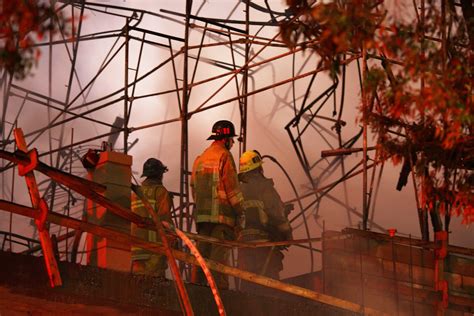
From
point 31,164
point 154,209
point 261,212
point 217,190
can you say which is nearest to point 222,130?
point 217,190

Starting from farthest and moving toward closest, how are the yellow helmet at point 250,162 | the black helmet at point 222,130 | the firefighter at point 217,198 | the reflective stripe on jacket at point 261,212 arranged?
the yellow helmet at point 250,162
the reflective stripe on jacket at point 261,212
the black helmet at point 222,130
the firefighter at point 217,198

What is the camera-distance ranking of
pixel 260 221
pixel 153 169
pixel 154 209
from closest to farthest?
pixel 154 209, pixel 153 169, pixel 260 221

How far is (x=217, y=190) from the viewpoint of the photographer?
9742 millimetres

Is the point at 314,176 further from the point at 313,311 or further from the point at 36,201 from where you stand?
the point at 36,201

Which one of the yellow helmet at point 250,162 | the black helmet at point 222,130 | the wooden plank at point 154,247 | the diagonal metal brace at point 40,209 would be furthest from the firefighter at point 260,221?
the diagonal metal brace at point 40,209

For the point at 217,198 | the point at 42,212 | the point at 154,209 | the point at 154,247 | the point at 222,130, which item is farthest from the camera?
the point at 222,130

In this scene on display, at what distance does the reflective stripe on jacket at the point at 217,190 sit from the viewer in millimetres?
9672

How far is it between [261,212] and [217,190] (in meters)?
1.64

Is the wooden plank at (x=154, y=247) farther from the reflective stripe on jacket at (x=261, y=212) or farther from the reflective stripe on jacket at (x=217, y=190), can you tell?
the reflective stripe on jacket at (x=261, y=212)

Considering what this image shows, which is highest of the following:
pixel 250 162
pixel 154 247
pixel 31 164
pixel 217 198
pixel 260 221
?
pixel 250 162

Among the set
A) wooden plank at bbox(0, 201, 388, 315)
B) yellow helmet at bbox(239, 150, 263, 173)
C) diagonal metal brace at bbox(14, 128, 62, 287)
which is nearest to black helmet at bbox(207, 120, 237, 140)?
yellow helmet at bbox(239, 150, 263, 173)

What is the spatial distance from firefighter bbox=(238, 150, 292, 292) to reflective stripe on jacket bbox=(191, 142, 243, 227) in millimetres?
1504

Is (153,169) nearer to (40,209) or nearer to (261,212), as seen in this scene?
(261,212)

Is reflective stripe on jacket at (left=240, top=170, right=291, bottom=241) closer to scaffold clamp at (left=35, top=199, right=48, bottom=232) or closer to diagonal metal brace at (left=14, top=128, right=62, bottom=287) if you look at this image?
diagonal metal brace at (left=14, top=128, right=62, bottom=287)
